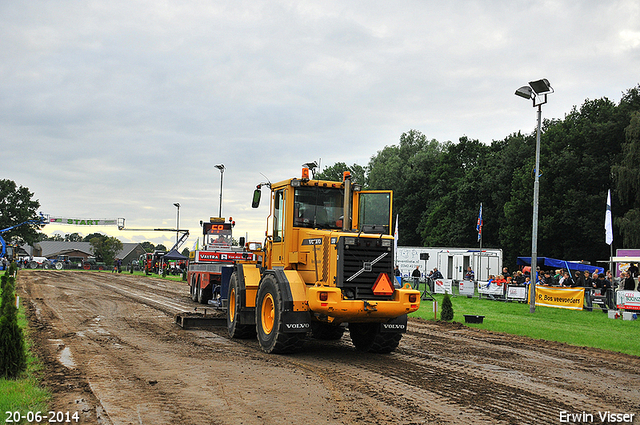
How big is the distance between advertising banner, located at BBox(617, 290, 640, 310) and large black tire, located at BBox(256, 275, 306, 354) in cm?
1488

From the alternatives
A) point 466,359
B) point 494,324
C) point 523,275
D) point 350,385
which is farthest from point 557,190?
point 350,385

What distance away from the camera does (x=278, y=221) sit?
426 inches

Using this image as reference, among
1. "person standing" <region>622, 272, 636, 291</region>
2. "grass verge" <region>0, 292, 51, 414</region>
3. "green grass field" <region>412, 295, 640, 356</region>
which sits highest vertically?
"person standing" <region>622, 272, 636, 291</region>

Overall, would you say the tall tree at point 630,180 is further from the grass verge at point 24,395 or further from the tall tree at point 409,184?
the grass verge at point 24,395

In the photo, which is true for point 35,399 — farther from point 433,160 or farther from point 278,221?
point 433,160

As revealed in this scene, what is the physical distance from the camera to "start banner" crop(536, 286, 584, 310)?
21250 millimetres

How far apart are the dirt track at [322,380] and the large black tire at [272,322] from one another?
27 centimetres

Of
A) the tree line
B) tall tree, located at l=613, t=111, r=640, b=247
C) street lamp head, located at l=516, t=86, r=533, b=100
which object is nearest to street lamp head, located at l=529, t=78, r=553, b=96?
street lamp head, located at l=516, t=86, r=533, b=100

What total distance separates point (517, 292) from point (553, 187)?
22508mm

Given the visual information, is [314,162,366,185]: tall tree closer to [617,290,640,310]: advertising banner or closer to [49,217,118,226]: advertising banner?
[49,217,118,226]: advertising banner

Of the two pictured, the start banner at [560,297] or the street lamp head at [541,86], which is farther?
the start banner at [560,297]

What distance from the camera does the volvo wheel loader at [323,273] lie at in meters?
9.27

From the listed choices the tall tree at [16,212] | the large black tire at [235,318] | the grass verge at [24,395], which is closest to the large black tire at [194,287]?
the large black tire at [235,318]

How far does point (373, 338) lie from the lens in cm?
1038
